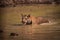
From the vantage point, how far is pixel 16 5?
11.8 ft

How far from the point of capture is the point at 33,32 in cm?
351

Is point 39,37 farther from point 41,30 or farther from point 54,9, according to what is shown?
point 54,9

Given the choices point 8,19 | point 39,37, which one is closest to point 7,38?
point 8,19

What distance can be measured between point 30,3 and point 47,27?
571 mm

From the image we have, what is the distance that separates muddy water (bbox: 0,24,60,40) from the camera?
3467 millimetres

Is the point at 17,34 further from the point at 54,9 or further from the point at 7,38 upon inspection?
the point at 54,9

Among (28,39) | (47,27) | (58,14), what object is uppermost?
(58,14)

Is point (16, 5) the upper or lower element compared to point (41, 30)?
upper

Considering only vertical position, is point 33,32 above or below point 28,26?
below

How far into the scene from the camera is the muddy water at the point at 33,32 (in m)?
3.47

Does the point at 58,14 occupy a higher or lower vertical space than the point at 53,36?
higher

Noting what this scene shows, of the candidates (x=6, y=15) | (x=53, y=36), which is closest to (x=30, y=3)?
(x=6, y=15)

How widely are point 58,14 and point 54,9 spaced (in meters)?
0.13

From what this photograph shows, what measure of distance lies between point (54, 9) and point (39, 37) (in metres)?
0.61
